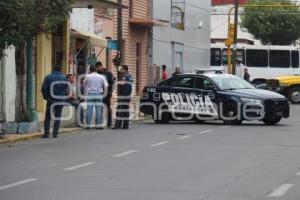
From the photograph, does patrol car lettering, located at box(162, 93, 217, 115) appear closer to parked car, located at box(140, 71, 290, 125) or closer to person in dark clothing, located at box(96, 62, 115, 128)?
parked car, located at box(140, 71, 290, 125)

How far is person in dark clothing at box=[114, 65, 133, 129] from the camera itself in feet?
71.1

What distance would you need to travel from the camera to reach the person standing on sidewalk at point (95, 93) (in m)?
21.4

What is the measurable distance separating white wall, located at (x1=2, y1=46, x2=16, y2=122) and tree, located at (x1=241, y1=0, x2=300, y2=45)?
173 ft

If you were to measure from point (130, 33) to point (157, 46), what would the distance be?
3662 mm

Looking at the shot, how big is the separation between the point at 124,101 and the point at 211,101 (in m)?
2.98

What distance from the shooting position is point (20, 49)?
62.4 feet

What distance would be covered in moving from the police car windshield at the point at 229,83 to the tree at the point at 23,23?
628cm

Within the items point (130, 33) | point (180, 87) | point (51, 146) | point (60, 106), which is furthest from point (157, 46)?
point (51, 146)

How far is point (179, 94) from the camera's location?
78.0 feet

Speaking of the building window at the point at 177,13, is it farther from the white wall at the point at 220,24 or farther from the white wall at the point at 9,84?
the white wall at the point at 220,24

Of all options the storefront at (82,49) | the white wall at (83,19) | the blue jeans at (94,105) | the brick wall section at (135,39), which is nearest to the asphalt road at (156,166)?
the blue jeans at (94,105)

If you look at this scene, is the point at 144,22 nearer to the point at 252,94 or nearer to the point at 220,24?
the point at 252,94

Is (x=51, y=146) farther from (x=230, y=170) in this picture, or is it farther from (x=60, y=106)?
(x=230, y=170)

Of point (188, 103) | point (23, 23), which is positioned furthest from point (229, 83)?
point (23, 23)
